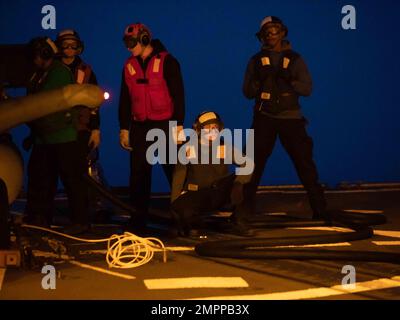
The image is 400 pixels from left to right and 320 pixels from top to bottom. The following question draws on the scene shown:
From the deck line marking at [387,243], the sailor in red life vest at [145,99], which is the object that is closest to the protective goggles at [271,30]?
the sailor in red life vest at [145,99]

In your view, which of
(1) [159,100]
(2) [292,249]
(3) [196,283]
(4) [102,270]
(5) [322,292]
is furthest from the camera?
(1) [159,100]

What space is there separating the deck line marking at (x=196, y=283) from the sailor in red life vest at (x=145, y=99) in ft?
7.87

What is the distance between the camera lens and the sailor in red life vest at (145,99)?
30.7 feet

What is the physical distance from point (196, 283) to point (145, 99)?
2840 millimetres

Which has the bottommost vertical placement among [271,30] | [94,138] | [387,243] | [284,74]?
[387,243]

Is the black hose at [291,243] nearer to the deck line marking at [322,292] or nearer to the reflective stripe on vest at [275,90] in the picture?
the deck line marking at [322,292]

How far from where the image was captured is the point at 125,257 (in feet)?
26.3

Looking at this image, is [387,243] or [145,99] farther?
[145,99]

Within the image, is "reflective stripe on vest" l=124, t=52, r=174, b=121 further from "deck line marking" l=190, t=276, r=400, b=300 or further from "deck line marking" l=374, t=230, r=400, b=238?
"deck line marking" l=190, t=276, r=400, b=300

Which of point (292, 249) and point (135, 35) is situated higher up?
point (135, 35)

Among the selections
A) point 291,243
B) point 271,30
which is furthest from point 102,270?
point 271,30

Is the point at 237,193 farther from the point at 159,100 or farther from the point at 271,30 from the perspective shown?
the point at 271,30

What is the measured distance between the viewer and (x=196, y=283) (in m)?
6.95

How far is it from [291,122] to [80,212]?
214cm
